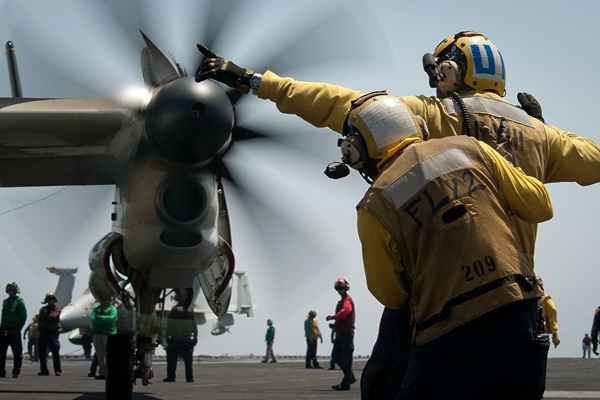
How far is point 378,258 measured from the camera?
3.23 m

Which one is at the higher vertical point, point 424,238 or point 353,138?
A: point 353,138

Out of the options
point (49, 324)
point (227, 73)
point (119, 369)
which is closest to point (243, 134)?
point (119, 369)

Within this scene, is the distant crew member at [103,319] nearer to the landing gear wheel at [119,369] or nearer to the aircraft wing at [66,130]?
the aircraft wing at [66,130]

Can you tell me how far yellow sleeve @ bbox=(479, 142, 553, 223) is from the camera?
323cm

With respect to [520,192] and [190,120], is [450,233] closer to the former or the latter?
[520,192]

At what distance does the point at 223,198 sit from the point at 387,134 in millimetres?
7220

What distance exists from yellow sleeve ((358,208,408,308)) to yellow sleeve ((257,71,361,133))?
1179 millimetres

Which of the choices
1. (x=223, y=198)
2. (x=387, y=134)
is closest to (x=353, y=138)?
(x=387, y=134)

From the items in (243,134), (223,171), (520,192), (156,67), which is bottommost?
(520,192)

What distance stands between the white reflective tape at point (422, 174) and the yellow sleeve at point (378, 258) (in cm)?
11

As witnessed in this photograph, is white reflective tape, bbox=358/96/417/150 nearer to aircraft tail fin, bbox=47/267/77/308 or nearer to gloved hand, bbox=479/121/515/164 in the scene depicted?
gloved hand, bbox=479/121/515/164

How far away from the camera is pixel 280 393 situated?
12578 millimetres

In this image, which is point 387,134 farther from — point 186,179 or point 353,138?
point 186,179

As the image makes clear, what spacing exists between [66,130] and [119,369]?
132 inches
